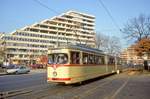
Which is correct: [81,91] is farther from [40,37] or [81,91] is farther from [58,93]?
[40,37]

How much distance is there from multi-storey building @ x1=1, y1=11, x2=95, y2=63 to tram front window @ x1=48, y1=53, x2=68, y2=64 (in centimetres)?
9511

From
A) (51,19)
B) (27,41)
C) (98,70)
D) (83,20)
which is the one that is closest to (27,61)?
(27,41)

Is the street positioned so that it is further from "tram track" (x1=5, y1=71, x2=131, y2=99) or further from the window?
the window

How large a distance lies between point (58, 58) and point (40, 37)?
111m

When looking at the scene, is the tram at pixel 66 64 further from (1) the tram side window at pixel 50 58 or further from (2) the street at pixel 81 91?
(2) the street at pixel 81 91

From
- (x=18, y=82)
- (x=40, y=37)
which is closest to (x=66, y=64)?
(x=18, y=82)

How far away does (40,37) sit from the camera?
5084 inches

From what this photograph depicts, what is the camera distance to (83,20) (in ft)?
468

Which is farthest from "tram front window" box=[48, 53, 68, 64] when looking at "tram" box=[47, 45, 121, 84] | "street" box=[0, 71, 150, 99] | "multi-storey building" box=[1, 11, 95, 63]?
"multi-storey building" box=[1, 11, 95, 63]

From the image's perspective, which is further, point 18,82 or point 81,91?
point 18,82

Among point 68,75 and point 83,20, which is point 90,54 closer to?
point 68,75

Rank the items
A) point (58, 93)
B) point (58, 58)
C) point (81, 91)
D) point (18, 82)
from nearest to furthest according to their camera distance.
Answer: point (58, 93) → point (81, 91) → point (58, 58) → point (18, 82)

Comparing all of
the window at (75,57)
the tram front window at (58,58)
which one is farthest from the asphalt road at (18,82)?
the window at (75,57)

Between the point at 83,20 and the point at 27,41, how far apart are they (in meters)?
32.7
